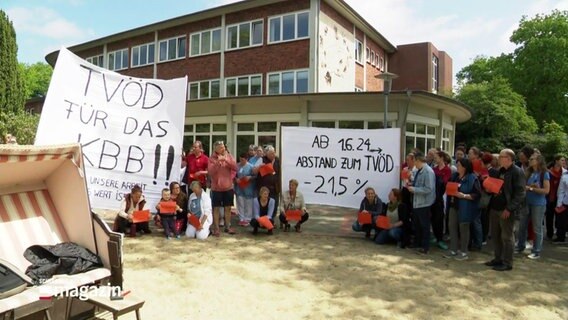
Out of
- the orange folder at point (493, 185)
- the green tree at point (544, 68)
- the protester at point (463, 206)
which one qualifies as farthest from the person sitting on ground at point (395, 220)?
the green tree at point (544, 68)

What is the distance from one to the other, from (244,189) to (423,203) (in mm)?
3796

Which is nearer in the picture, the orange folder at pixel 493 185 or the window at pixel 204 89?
the orange folder at pixel 493 185

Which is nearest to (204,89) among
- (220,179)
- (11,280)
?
(220,179)

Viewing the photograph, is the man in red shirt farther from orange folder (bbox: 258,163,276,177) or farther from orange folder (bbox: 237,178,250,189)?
orange folder (bbox: 258,163,276,177)

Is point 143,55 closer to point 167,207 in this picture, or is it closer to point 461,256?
point 167,207

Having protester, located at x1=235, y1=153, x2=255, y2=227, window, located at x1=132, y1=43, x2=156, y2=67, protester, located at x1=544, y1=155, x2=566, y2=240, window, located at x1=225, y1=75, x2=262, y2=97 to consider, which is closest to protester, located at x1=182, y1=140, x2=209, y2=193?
protester, located at x1=235, y1=153, x2=255, y2=227

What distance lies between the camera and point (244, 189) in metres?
9.35

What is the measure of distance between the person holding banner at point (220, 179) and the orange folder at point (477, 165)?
4.40 m

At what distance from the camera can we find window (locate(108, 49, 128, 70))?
2917cm

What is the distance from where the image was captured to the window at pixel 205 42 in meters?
24.4

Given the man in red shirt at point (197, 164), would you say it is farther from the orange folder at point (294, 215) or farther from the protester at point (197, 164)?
the orange folder at point (294, 215)

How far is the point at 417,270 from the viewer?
638cm

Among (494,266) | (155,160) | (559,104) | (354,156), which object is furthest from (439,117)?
(559,104)

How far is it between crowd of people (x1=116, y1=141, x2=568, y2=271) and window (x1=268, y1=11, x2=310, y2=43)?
43.0ft
